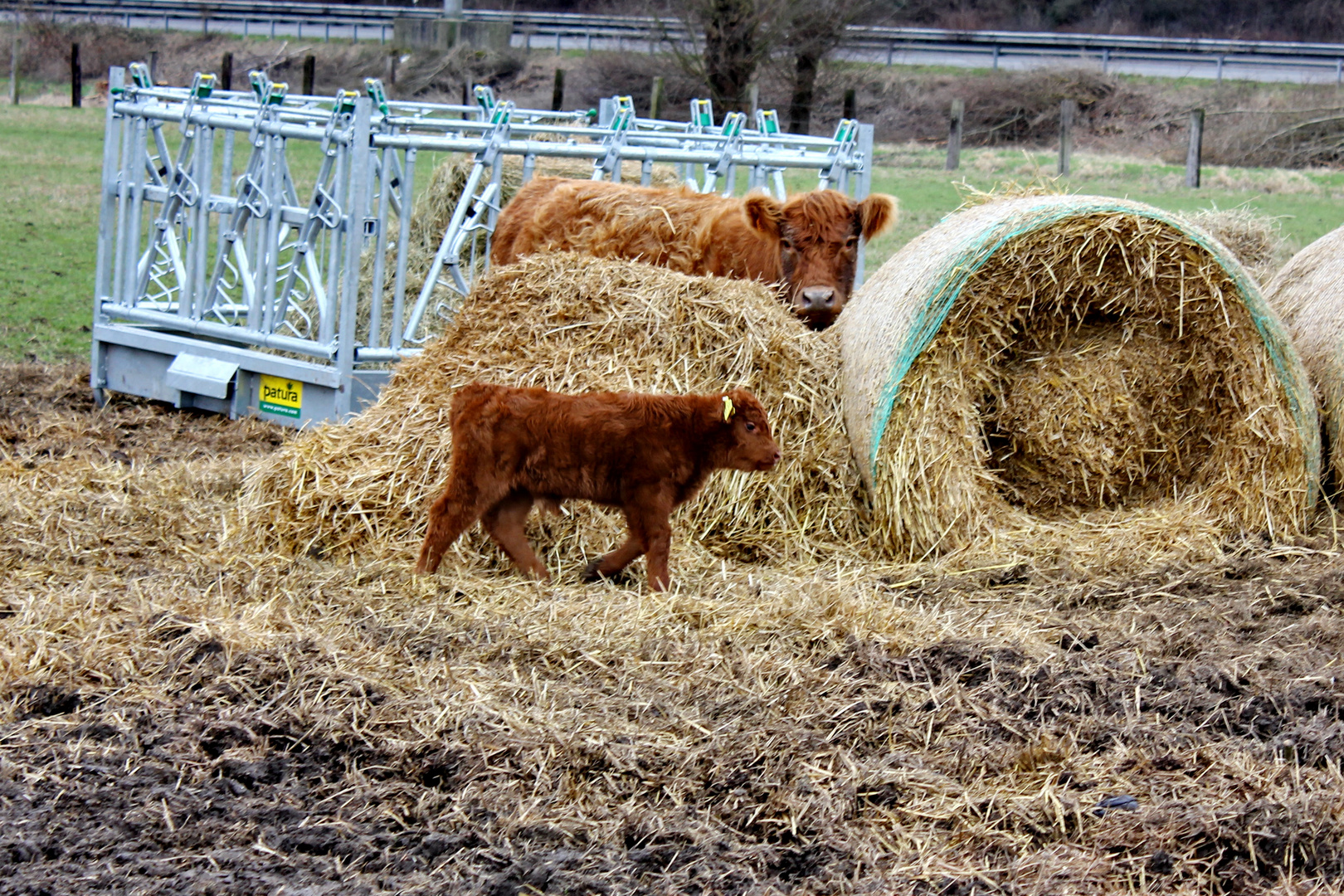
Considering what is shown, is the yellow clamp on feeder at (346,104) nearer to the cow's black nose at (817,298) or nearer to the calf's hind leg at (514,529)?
the cow's black nose at (817,298)

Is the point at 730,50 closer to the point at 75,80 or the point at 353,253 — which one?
the point at 75,80

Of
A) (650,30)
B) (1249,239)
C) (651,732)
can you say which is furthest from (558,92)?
(651,732)

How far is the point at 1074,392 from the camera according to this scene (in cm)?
600

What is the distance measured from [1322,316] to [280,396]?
5.37 meters

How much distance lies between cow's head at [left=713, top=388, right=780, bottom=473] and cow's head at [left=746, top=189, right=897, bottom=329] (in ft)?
8.09

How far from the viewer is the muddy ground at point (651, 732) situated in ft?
9.60

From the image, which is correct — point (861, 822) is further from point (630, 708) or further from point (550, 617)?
point (550, 617)

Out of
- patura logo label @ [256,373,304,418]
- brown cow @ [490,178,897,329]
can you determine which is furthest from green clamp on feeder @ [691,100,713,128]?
patura logo label @ [256,373,304,418]

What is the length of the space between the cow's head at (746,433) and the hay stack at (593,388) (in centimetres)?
77

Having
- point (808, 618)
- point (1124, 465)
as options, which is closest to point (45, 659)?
point (808, 618)

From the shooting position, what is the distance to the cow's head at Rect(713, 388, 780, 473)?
4.73 metres

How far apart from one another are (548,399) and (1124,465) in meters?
2.84

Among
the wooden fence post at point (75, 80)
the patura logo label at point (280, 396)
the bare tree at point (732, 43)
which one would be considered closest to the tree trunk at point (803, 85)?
the bare tree at point (732, 43)

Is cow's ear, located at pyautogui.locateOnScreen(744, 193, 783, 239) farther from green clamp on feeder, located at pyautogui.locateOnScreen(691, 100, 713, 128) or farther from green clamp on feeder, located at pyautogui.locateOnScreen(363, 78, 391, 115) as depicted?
green clamp on feeder, located at pyautogui.locateOnScreen(691, 100, 713, 128)
